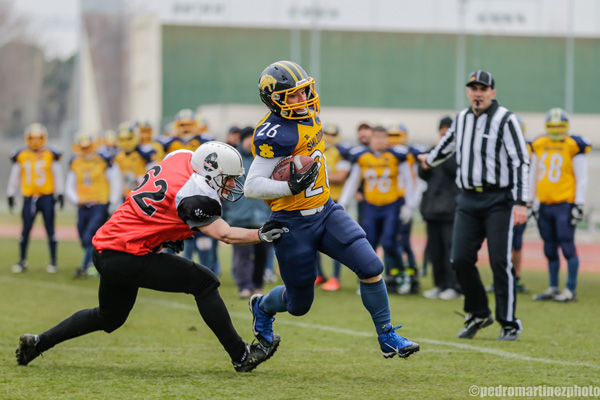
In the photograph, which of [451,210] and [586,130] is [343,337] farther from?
[586,130]

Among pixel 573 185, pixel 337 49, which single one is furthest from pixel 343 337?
pixel 337 49

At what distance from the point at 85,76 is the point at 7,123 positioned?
18.3m

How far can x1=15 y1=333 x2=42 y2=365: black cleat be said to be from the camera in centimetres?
560

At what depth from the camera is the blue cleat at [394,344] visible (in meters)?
5.33

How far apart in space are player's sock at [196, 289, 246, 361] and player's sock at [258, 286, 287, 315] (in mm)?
398

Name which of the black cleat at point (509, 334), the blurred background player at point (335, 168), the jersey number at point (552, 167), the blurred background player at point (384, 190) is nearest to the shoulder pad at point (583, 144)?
the jersey number at point (552, 167)

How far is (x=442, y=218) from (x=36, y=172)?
18.6 ft

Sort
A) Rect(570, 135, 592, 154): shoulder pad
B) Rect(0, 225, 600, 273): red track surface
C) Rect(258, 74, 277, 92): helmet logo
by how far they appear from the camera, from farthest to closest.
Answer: Rect(0, 225, 600, 273): red track surface → Rect(570, 135, 592, 154): shoulder pad → Rect(258, 74, 277, 92): helmet logo

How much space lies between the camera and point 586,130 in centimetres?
2778

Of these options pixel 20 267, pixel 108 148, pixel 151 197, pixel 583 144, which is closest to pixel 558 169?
pixel 583 144

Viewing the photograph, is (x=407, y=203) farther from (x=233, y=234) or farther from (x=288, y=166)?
(x=233, y=234)

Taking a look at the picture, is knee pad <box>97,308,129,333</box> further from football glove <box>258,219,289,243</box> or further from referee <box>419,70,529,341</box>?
referee <box>419,70,529,341</box>

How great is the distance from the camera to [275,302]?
5.82 m

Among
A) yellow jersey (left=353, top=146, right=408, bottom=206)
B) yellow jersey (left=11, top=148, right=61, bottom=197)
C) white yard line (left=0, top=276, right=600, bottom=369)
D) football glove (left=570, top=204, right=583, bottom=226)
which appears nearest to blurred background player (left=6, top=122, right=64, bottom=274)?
yellow jersey (left=11, top=148, right=61, bottom=197)
